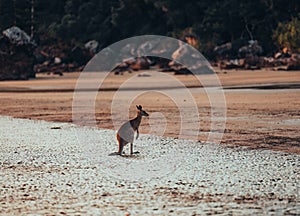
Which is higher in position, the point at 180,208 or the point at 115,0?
the point at 115,0

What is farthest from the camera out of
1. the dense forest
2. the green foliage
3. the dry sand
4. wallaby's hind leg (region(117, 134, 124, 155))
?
the dense forest

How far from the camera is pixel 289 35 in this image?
41.7 meters

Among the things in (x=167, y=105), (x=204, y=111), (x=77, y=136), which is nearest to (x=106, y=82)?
(x=167, y=105)

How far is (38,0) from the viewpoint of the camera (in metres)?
50.6

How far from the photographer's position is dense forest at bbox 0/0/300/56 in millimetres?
43156

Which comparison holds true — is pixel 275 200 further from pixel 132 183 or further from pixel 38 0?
pixel 38 0

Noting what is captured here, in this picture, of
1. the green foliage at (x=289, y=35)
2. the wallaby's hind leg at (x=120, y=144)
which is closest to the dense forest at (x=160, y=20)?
the green foliage at (x=289, y=35)

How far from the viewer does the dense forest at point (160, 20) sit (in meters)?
43.2

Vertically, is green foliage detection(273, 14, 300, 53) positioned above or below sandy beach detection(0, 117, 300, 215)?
above

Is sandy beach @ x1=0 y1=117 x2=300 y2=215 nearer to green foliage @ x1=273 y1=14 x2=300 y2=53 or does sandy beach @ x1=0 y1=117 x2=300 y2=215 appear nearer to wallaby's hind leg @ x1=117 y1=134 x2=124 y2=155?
wallaby's hind leg @ x1=117 y1=134 x2=124 y2=155

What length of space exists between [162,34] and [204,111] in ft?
110

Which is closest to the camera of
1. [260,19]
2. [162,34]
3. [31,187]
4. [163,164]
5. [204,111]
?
[31,187]

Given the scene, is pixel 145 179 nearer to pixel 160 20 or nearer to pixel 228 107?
pixel 228 107

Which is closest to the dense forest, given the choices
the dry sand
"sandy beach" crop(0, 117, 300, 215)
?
the dry sand
